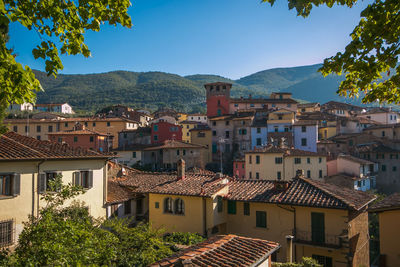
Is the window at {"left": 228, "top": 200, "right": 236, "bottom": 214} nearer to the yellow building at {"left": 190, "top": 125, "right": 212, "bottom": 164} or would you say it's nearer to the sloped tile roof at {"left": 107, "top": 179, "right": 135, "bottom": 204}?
the sloped tile roof at {"left": 107, "top": 179, "right": 135, "bottom": 204}

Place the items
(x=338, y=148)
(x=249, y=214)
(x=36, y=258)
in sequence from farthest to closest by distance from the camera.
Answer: (x=338, y=148) → (x=249, y=214) → (x=36, y=258)

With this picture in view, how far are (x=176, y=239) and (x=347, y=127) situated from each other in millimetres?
58968

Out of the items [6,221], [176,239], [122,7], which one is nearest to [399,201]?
[176,239]

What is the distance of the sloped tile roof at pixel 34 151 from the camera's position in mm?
16266

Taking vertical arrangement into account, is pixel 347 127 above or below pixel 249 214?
above

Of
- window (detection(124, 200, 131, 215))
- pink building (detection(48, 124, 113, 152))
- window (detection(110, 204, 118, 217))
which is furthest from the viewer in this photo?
pink building (detection(48, 124, 113, 152))

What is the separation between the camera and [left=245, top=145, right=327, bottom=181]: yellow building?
42.1m

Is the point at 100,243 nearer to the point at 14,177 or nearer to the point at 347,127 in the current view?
the point at 14,177

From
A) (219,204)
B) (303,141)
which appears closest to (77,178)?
(219,204)

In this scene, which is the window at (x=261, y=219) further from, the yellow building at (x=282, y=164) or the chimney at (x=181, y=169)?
the yellow building at (x=282, y=164)

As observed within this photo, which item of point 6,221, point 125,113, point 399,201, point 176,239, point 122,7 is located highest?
point 125,113

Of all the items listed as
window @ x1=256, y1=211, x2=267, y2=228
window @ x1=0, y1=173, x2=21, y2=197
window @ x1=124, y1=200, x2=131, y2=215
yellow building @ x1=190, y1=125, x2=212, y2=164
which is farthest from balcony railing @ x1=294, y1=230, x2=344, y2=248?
yellow building @ x1=190, y1=125, x2=212, y2=164

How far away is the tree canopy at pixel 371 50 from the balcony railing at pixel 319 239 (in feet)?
42.3

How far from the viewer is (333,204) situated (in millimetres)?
17312
